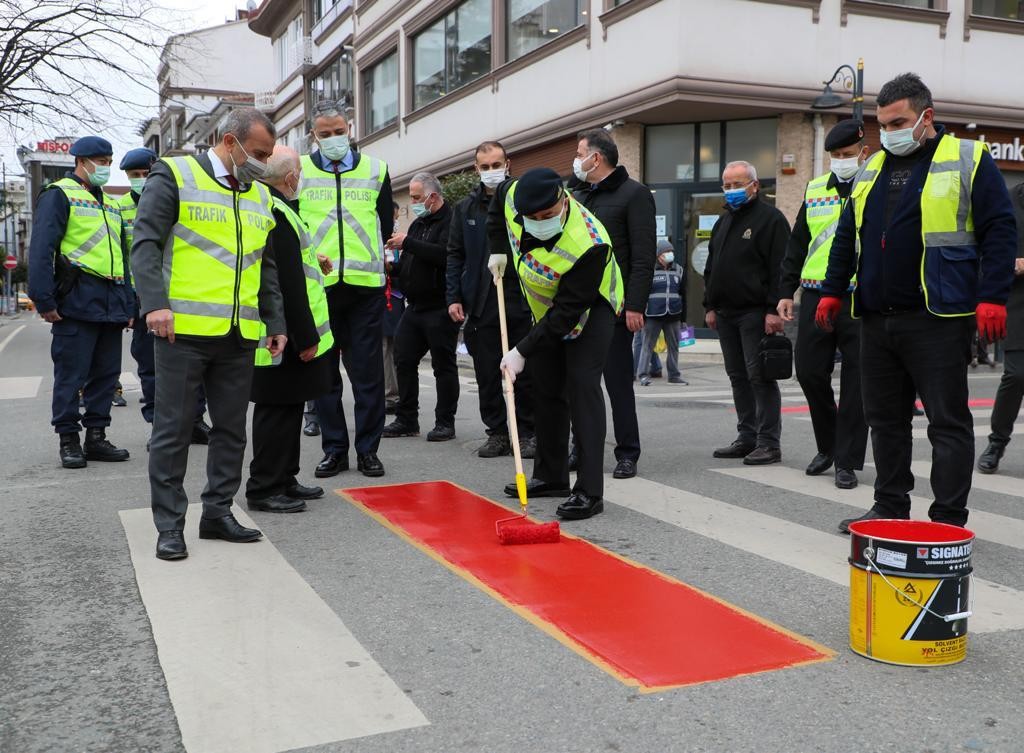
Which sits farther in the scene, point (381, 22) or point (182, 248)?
point (381, 22)

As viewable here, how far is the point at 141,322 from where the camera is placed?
7.79 m

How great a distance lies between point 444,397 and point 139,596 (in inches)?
170

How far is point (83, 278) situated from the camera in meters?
6.94

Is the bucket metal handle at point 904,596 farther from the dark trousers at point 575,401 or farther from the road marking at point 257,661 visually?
the dark trousers at point 575,401

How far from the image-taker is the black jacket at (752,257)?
22.4 feet

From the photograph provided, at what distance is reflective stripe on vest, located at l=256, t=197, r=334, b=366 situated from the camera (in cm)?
523

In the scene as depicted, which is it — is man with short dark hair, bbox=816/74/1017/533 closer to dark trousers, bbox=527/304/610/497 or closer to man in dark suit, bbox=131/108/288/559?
dark trousers, bbox=527/304/610/497

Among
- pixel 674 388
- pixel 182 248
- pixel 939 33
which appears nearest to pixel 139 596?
pixel 182 248

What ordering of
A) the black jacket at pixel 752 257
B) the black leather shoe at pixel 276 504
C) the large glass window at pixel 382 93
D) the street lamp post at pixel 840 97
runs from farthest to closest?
the large glass window at pixel 382 93
the street lamp post at pixel 840 97
the black jacket at pixel 752 257
the black leather shoe at pixel 276 504

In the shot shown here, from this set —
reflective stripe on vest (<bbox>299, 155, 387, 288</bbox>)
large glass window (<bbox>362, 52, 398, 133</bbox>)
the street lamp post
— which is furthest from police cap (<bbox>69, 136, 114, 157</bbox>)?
large glass window (<bbox>362, 52, 398, 133</bbox>)

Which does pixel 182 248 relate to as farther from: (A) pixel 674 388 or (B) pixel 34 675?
(A) pixel 674 388

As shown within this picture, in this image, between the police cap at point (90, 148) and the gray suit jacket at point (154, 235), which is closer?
the gray suit jacket at point (154, 235)

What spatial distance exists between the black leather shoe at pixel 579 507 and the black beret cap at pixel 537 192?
1.49 m

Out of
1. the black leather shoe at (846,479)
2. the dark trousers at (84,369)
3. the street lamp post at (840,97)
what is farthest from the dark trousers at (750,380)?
the street lamp post at (840,97)
